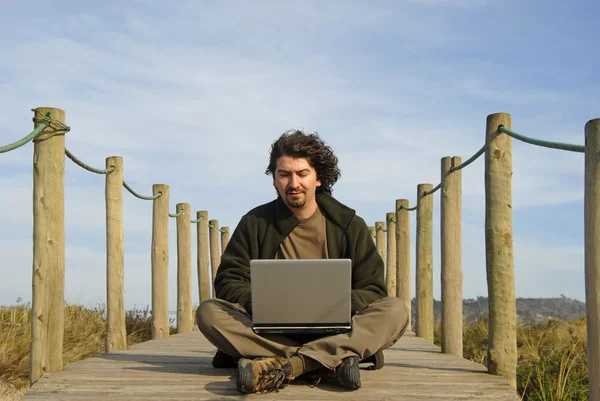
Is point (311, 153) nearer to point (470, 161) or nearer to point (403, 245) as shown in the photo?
point (470, 161)

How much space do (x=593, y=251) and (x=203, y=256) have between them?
22.4ft

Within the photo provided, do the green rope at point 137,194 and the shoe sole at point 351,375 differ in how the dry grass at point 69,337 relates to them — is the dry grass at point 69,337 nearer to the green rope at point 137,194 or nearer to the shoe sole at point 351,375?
the green rope at point 137,194

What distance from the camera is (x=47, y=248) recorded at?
4531 mm

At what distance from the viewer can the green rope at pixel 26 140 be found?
4133mm

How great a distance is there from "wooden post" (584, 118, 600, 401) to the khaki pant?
125cm

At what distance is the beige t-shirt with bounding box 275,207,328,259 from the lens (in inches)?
172

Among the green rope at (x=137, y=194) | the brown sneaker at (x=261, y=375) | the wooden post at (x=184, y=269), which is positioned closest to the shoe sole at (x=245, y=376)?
the brown sneaker at (x=261, y=375)

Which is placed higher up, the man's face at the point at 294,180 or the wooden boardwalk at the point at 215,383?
the man's face at the point at 294,180

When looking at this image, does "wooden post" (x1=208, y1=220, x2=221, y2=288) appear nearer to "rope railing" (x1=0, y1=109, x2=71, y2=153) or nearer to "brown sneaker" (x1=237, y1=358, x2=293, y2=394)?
"rope railing" (x1=0, y1=109, x2=71, y2=153)

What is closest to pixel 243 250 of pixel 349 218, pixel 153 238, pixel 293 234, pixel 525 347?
pixel 293 234

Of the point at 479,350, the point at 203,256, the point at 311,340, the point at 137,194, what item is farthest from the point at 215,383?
the point at 479,350

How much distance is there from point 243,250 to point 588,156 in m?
Answer: 2.05

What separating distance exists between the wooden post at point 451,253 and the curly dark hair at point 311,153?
50.3 inches

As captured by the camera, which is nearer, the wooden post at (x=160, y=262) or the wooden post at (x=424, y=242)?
the wooden post at (x=424, y=242)
